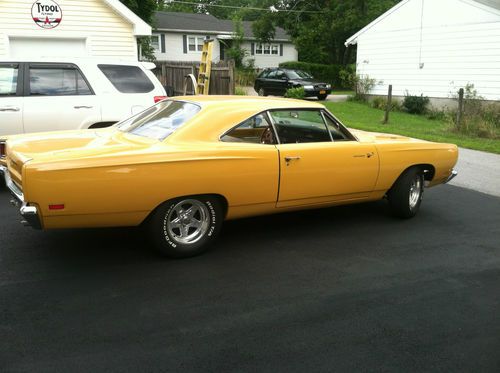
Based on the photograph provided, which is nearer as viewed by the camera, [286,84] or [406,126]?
[406,126]

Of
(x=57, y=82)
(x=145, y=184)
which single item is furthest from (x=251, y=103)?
(x=57, y=82)

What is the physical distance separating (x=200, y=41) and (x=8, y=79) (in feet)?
123

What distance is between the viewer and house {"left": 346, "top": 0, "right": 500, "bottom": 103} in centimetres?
1930

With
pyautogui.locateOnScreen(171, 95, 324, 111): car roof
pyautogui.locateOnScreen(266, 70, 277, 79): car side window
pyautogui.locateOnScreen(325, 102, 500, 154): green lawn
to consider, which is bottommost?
pyautogui.locateOnScreen(325, 102, 500, 154): green lawn

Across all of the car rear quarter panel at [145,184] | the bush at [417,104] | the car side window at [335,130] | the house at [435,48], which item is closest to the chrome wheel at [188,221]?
the car rear quarter panel at [145,184]

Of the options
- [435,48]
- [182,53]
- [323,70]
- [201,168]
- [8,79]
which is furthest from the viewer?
[182,53]

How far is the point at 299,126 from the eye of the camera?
18.2 feet

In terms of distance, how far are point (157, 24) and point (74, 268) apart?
3922 centimetres

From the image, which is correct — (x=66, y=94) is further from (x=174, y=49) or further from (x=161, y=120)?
(x=174, y=49)

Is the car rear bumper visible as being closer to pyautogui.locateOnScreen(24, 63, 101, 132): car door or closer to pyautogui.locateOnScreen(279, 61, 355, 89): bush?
pyautogui.locateOnScreen(279, 61, 355, 89): bush

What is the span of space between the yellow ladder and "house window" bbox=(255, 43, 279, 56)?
2993 centimetres

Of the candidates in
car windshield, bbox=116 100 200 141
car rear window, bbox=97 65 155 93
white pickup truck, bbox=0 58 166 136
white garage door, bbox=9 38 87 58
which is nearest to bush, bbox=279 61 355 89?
white garage door, bbox=9 38 87 58

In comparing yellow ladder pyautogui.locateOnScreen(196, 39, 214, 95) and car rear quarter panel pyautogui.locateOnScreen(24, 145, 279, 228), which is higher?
yellow ladder pyautogui.locateOnScreen(196, 39, 214, 95)

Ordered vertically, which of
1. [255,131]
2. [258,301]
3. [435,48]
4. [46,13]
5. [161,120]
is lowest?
[258,301]
